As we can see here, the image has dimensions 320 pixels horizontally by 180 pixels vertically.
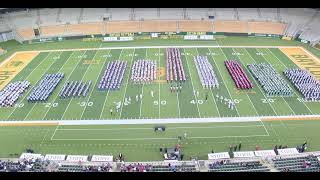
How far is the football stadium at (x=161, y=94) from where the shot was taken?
1798cm

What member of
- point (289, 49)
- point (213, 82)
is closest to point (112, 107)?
point (213, 82)

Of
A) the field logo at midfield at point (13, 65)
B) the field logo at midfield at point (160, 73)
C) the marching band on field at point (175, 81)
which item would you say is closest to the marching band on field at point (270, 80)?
the marching band on field at point (175, 81)

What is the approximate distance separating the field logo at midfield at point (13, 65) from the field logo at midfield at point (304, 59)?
2407 centimetres

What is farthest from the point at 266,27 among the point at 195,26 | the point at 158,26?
the point at 158,26

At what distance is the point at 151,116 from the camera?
882 inches

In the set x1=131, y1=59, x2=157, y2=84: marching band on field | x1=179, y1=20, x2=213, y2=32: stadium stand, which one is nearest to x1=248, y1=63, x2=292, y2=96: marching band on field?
x1=131, y1=59, x2=157, y2=84: marching band on field

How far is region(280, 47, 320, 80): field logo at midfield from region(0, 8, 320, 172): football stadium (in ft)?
0.31

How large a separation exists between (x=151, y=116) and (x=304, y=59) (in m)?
17.8

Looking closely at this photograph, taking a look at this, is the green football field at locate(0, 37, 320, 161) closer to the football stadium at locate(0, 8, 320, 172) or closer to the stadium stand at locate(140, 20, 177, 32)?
the football stadium at locate(0, 8, 320, 172)

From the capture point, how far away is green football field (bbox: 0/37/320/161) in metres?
19.4

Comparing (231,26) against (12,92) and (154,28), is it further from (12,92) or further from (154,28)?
(12,92)

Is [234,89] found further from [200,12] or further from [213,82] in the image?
[200,12]

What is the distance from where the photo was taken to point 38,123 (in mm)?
21984
